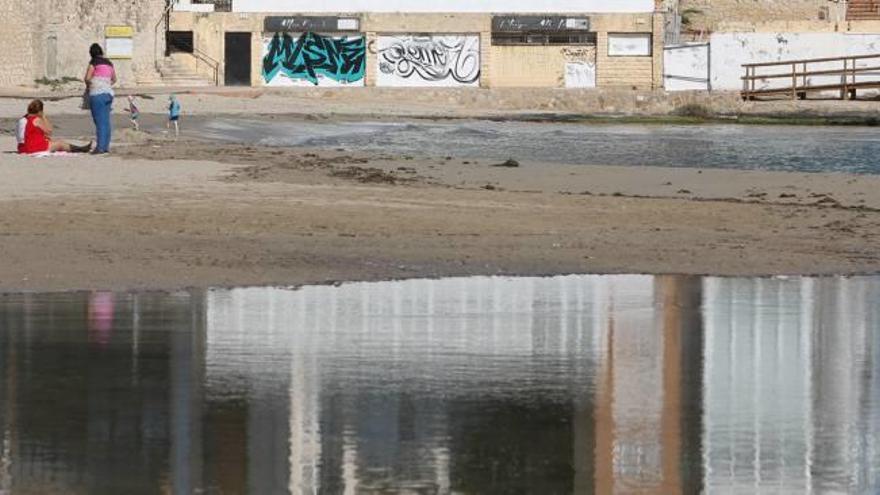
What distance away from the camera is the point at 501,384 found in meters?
10.2

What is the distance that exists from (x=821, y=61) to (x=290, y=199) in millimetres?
52832

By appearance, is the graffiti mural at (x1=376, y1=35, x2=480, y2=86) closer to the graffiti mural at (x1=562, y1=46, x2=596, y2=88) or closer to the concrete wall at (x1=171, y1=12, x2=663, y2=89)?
the concrete wall at (x1=171, y1=12, x2=663, y2=89)

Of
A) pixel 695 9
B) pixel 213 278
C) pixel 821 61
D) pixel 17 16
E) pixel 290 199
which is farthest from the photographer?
pixel 695 9

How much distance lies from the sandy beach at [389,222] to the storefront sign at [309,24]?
46.2 m

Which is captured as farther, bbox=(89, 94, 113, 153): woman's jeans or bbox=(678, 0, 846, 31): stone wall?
bbox=(678, 0, 846, 31): stone wall

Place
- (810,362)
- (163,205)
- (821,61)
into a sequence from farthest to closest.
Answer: (821,61)
(163,205)
(810,362)

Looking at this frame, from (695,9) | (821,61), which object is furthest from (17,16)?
(695,9)

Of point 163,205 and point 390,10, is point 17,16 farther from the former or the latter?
point 163,205

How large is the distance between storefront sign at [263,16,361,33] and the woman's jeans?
47.1 metres

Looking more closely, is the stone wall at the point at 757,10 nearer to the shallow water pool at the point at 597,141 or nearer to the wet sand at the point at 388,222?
the shallow water pool at the point at 597,141

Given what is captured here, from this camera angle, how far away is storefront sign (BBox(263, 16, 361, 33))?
73.1 meters

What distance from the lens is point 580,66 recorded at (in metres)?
73.8

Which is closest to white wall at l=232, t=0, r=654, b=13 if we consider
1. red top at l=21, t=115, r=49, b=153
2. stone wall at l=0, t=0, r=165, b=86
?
stone wall at l=0, t=0, r=165, b=86

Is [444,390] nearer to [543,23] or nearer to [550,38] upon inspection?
[543,23]
